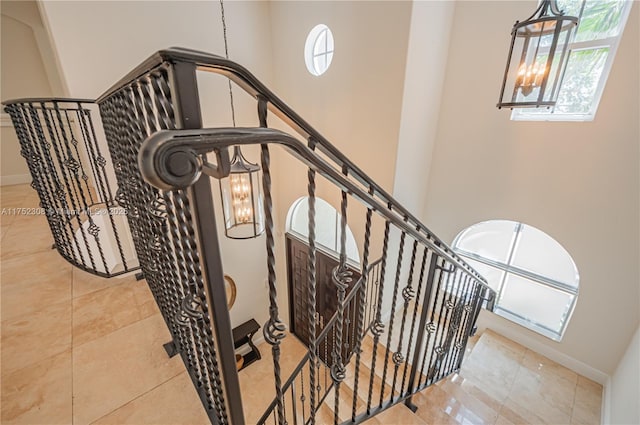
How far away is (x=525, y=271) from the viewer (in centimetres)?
360

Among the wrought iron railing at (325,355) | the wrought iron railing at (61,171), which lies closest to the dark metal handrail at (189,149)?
the wrought iron railing at (325,355)

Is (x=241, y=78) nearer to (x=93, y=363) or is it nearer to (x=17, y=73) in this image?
(x=93, y=363)

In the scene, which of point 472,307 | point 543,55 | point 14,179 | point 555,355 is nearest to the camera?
point 543,55

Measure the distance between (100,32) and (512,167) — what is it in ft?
15.9

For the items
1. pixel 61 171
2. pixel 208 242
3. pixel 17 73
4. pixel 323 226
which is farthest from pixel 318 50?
pixel 17 73

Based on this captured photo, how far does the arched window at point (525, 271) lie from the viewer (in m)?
3.33

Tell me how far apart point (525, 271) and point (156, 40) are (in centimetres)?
558

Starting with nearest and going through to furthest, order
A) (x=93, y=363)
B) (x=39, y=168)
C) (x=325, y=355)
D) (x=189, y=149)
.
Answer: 1. (x=189, y=149)
2. (x=93, y=363)
3. (x=39, y=168)
4. (x=325, y=355)

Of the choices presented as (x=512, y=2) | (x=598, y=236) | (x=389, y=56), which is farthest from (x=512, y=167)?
(x=389, y=56)

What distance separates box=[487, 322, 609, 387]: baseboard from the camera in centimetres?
316

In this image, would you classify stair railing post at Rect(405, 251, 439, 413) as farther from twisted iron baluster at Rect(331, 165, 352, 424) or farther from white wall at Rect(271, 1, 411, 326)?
white wall at Rect(271, 1, 411, 326)

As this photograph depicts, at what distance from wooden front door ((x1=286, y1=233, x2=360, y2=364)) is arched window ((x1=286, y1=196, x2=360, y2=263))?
158 mm

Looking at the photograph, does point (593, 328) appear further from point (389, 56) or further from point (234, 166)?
point (234, 166)

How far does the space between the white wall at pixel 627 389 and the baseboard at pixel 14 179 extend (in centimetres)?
825
